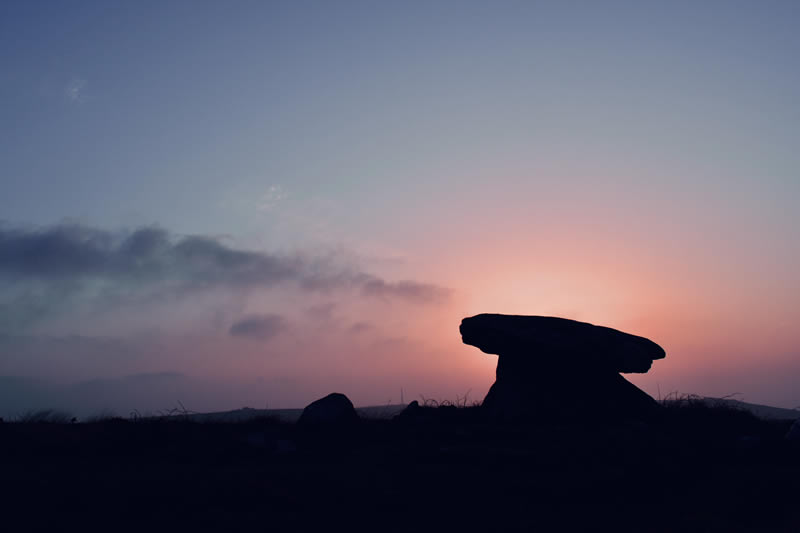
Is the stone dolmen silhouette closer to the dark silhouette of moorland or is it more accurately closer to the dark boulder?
the dark silhouette of moorland

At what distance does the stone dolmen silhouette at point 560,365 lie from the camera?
18.4 metres

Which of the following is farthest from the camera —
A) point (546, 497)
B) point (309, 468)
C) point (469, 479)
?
point (309, 468)

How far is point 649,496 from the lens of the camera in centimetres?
1109

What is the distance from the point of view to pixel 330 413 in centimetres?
1636

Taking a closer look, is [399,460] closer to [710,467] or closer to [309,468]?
[309,468]

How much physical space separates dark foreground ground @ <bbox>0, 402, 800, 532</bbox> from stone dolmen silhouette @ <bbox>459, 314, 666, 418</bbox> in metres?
1.41

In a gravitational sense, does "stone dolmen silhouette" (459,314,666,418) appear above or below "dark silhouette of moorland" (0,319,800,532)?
above

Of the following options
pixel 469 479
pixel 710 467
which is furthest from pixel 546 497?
pixel 710 467

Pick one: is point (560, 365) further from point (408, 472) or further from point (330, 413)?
point (408, 472)

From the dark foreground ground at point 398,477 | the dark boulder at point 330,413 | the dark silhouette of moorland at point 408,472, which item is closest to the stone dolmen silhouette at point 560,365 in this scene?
the dark silhouette of moorland at point 408,472

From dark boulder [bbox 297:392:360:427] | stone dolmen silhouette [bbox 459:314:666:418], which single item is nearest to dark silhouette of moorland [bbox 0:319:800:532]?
dark boulder [bbox 297:392:360:427]

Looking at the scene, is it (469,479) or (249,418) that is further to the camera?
(249,418)

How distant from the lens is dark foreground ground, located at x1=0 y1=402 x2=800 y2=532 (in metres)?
9.45

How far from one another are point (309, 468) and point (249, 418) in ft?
21.3
